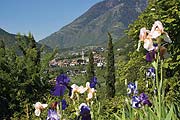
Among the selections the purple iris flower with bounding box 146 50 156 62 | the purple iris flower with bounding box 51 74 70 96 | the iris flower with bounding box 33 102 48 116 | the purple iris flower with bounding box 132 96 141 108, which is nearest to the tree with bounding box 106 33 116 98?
the purple iris flower with bounding box 132 96 141 108

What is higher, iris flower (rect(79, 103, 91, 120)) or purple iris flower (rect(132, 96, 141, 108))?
iris flower (rect(79, 103, 91, 120))

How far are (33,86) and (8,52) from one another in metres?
2.19

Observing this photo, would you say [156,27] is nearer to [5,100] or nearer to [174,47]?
[174,47]

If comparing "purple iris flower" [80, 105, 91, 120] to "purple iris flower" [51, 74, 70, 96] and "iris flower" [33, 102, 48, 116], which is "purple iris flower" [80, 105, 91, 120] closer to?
"purple iris flower" [51, 74, 70, 96]

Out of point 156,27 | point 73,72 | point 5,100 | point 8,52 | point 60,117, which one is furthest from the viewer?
point 73,72

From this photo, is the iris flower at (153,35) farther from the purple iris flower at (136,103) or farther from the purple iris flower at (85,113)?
the purple iris flower at (136,103)

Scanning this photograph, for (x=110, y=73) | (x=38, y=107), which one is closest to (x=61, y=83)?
(x=38, y=107)

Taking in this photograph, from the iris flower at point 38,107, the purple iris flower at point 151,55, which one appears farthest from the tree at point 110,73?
the purple iris flower at point 151,55

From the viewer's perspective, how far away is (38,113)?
3795 millimetres

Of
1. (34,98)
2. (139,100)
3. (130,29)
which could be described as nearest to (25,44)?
(34,98)

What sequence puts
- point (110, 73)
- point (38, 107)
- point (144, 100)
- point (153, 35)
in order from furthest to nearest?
point (110, 73), point (144, 100), point (38, 107), point (153, 35)

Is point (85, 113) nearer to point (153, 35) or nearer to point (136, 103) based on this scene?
point (153, 35)

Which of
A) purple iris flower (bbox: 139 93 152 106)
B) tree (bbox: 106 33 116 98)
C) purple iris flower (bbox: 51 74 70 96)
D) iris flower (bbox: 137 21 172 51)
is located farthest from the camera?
tree (bbox: 106 33 116 98)

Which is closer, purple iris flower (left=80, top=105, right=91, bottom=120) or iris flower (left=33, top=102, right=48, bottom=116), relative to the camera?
purple iris flower (left=80, top=105, right=91, bottom=120)
